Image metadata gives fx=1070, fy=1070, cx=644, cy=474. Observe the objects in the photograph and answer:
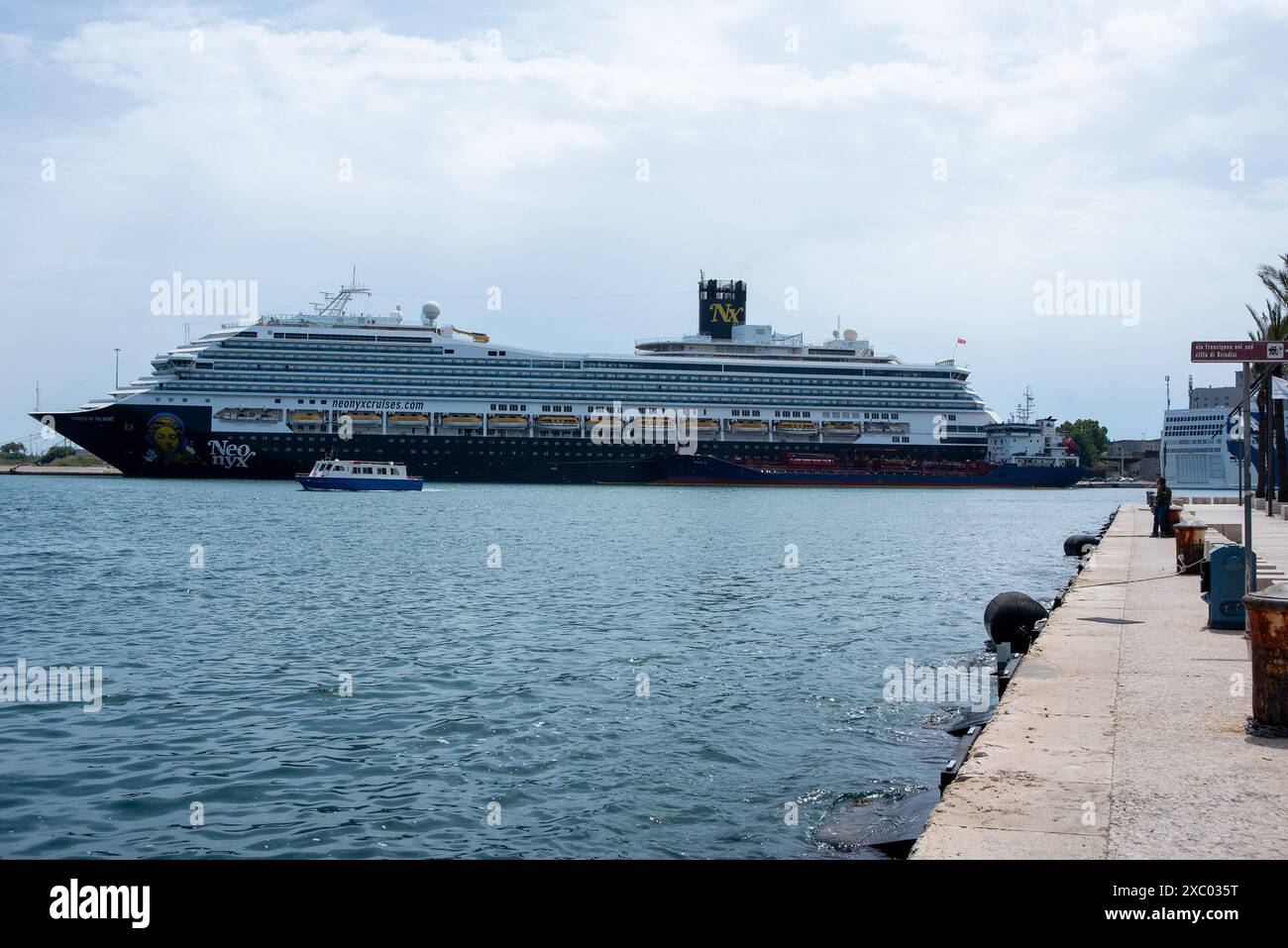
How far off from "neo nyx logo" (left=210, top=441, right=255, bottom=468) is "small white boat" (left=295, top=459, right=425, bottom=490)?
11.6m

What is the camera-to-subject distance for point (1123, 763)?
274 inches

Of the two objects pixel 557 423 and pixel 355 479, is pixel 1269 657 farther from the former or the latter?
pixel 557 423

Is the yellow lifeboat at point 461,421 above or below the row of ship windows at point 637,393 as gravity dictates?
below

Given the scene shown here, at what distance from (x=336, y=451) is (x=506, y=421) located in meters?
13.8

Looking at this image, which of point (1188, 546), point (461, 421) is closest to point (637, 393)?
point (461, 421)

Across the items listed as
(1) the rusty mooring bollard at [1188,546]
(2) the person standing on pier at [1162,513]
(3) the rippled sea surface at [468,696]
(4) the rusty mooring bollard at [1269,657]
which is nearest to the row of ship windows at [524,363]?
(3) the rippled sea surface at [468,696]

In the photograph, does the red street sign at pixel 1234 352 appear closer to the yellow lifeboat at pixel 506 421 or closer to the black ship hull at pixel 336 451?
the black ship hull at pixel 336 451

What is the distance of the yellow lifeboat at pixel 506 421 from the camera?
88125mm

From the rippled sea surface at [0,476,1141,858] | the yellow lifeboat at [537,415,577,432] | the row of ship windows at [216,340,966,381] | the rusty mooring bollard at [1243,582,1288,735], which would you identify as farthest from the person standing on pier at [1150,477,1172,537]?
the row of ship windows at [216,340,966,381]

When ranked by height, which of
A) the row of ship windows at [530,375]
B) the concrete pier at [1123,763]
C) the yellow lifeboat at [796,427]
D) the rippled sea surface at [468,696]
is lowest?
the rippled sea surface at [468,696]

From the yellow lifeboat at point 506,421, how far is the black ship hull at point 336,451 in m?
1.14

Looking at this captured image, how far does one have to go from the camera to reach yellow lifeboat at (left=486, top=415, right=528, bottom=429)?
289 ft
